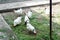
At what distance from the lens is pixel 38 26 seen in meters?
4.05

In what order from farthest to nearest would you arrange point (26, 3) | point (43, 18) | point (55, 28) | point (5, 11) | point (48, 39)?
point (26, 3) → point (5, 11) → point (43, 18) → point (55, 28) → point (48, 39)

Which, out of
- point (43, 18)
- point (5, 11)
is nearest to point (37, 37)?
point (43, 18)

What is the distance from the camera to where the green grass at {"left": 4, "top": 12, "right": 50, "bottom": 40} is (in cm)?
352

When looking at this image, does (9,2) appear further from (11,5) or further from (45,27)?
(45,27)

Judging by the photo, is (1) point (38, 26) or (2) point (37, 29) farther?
(1) point (38, 26)

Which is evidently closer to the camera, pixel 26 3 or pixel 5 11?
pixel 5 11

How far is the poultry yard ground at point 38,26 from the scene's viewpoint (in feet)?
11.6

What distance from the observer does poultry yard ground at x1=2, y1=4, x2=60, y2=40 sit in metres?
3.53

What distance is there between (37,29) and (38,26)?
16cm

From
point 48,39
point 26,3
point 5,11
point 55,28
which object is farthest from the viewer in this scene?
point 26,3

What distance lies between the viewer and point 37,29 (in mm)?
3900

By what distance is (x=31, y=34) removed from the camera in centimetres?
367

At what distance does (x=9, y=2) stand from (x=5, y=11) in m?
0.69

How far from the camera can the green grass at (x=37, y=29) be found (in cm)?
352
